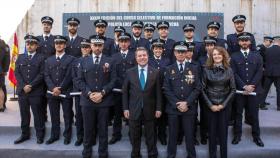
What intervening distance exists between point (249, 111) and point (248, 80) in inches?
19.6

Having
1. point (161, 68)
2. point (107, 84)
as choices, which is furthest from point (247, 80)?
point (107, 84)

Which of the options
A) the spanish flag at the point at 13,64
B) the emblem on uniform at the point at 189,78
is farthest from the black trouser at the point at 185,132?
the spanish flag at the point at 13,64

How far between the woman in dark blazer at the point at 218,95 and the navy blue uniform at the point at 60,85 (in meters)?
2.16

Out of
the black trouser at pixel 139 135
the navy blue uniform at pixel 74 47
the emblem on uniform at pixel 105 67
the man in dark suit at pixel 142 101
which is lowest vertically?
the black trouser at pixel 139 135

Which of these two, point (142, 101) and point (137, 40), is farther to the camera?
point (137, 40)

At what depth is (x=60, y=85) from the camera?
5500mm

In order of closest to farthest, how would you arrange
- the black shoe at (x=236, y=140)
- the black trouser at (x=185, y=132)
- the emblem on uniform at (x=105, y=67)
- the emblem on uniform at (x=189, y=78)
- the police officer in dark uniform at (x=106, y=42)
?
1. the black trouser at (x=185, y=132)
2. the emblem on uniform at (x=189, y=78)
3. the emblem on uniform at (x=105, y=67)
4. the black shoe at (x=236, y=140)
5. the police officer in dark uniform at (x=106, y=42)

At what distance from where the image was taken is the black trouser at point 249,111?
5.39 meters

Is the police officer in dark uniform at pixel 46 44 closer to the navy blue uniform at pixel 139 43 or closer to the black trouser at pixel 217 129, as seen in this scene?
the navy blue uniform at pixel 139 43

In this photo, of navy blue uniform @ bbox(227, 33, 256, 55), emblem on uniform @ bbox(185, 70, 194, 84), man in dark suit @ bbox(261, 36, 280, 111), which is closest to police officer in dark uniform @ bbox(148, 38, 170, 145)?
emblem on uniform @ bbox(185, 70, 194, 84)

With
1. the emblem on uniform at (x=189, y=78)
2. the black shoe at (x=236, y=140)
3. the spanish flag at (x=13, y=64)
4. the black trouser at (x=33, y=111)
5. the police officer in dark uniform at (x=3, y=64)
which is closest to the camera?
the emblem on uniform at (x=189, y=78)

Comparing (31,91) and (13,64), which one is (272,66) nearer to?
(31,91)

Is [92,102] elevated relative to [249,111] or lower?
elevated

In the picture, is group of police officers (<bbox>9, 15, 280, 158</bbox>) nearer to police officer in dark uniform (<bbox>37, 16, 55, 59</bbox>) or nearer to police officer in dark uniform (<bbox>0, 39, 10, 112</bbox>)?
police officer in dark uniform (<bbox>37, 16, 55, 59</bbox>)
